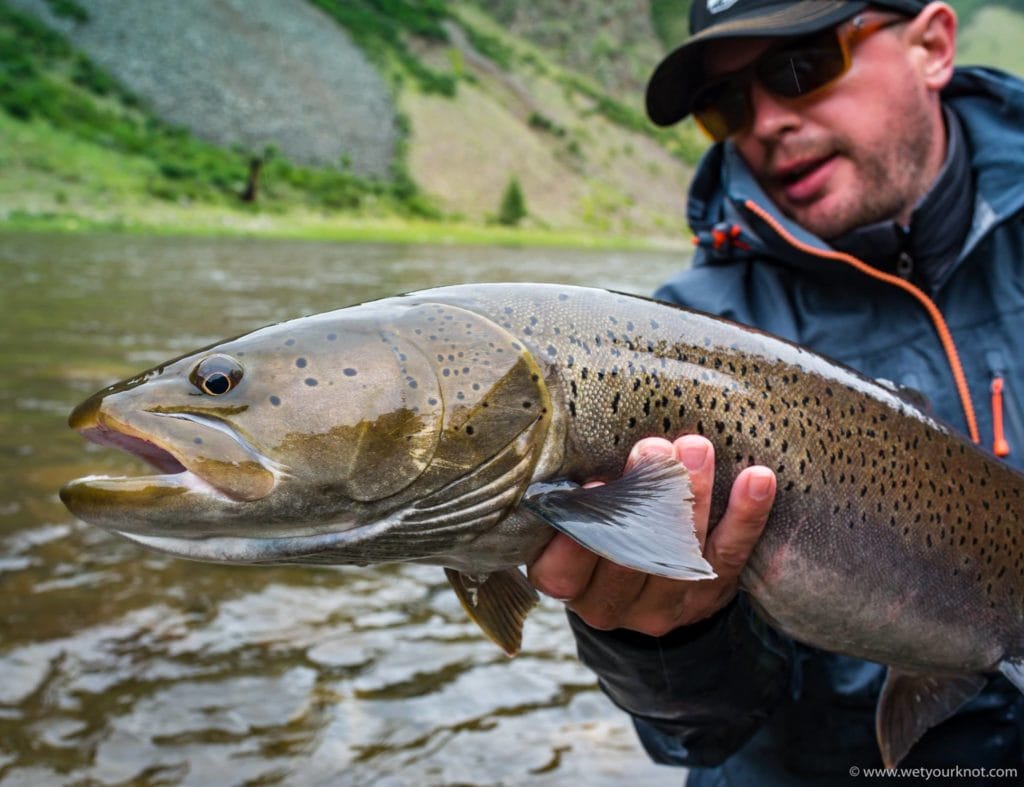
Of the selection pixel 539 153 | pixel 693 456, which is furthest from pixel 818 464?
pixel 539 153

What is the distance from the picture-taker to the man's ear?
2738 mm

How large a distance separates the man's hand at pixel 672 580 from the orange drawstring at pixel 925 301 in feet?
2.95

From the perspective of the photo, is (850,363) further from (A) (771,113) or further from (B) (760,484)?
(B) (760,484)

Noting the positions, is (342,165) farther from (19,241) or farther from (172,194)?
(19,241)

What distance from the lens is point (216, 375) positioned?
153cm

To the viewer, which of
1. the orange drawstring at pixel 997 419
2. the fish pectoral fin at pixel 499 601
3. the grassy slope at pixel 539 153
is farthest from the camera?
the grassy slope at pixel 539 153

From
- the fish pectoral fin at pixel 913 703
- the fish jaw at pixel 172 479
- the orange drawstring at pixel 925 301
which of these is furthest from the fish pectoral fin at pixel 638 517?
the orange drawstring at pixel 925 301

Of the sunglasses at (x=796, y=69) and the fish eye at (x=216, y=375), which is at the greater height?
the sunglasses at (x=796, y=69)

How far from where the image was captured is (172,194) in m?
29.0

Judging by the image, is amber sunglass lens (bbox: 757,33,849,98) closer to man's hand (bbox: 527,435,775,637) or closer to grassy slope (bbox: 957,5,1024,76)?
man's hand (bbox: 527,435,775,637)

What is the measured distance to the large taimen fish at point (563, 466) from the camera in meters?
1.50

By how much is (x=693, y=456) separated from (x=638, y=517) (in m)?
0.19

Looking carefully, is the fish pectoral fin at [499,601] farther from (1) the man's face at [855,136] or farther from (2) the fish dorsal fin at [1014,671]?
(1) the man's face at [855,136]

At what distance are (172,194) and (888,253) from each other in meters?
29.5
